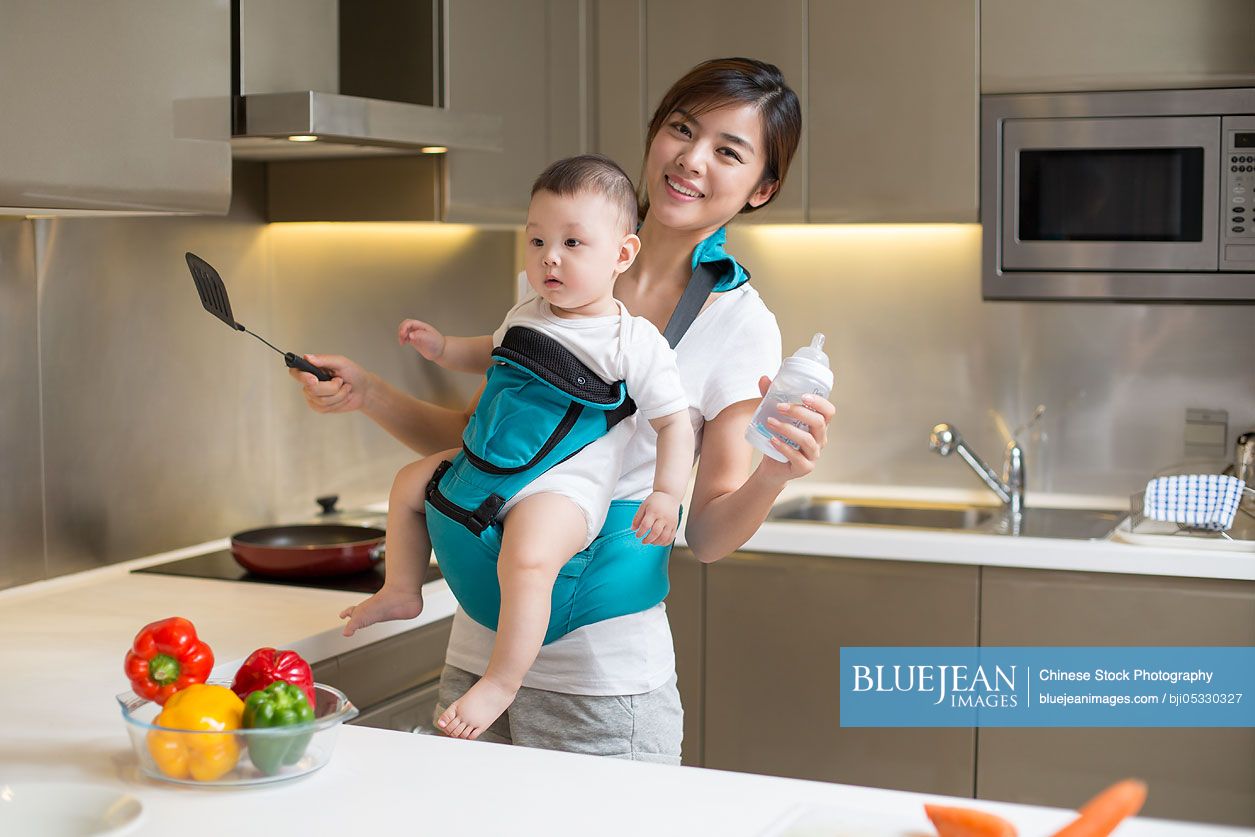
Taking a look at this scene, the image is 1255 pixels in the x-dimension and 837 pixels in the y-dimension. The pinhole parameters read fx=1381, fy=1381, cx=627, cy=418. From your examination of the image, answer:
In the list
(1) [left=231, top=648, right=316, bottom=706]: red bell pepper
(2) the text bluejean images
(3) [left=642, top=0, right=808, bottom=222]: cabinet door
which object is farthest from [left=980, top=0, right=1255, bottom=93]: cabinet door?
(1) [left=231, top=648, right=316, bottom=706]: red bell pepper

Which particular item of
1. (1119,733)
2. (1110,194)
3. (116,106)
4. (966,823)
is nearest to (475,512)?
(966,823)

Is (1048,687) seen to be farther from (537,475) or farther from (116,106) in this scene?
(116,106)

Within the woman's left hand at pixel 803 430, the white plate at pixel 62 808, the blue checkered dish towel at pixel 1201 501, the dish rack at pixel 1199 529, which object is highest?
the woman's left hand at pixel 803 430

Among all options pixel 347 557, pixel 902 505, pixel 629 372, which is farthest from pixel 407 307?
pixel 629 372

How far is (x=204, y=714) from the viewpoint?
4.30ft

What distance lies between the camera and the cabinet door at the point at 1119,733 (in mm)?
2623

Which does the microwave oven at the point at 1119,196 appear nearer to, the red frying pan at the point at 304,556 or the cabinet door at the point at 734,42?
the cabinet door at the point at 734,42

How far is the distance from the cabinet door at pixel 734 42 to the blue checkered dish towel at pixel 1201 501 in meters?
0.99

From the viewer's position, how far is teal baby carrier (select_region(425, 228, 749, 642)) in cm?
160

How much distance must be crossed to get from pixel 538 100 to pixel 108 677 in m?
1.70

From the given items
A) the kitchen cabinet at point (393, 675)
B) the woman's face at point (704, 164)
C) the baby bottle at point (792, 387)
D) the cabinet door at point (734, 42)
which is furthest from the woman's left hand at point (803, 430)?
the cabinet door at point (734, 42)

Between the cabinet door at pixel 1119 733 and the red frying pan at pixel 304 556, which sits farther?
the cabinet door at pixel 1119 733

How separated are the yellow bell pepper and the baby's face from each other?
591mm

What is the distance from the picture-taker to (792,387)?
1.45 meters
